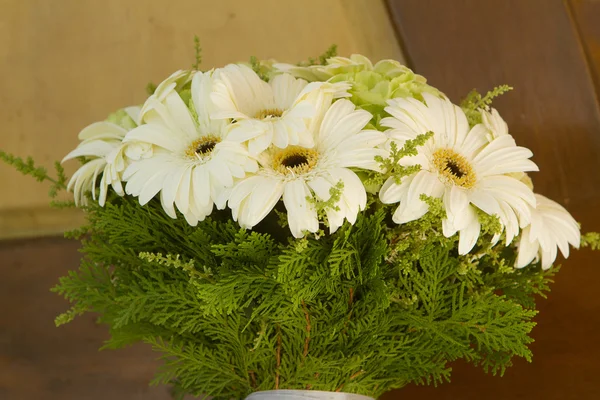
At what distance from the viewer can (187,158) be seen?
466mm

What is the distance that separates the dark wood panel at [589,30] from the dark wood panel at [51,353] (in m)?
0.71

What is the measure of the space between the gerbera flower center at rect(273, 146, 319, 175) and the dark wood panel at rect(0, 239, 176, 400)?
1.58ft

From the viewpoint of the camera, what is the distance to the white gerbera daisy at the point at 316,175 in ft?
1.36

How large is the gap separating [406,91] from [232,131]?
16 cm

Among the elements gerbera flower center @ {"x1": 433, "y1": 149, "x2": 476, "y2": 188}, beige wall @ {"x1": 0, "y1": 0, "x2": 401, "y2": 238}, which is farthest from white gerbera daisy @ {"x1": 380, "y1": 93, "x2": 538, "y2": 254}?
beige wall @ {"x1": 0, "y1": 0, "x2": 401, "y2": 238}

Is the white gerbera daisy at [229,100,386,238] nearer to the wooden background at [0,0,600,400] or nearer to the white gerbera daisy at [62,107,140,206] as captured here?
the white gerbera daisy at [62,107,140,206]

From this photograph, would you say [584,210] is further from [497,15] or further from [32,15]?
[32,15]

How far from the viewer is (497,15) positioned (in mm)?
803

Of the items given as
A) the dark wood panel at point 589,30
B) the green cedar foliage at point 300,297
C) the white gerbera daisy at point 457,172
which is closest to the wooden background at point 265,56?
the dark wood panel at point 589,30

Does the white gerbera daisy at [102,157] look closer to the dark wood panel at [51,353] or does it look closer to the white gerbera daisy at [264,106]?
the white gerbera daisy at [264,106]

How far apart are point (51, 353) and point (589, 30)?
2.81 feet

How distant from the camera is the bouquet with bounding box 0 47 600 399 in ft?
1.41

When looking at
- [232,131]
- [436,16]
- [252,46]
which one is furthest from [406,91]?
[252,46]

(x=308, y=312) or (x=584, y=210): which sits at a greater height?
(x=308, y=312)
